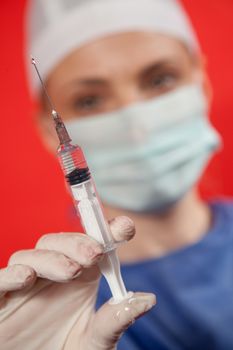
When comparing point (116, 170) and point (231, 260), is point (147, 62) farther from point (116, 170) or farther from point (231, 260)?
point (231, 260)

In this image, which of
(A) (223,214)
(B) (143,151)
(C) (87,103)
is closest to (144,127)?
(B) (143,151)

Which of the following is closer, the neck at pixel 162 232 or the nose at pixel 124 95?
the nose at pixel 124 95

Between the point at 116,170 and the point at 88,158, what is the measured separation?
83mm

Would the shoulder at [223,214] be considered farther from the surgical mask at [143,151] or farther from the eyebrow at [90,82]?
the eyebrow at [90,82]

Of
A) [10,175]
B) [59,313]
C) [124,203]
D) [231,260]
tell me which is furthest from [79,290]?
[10,175]

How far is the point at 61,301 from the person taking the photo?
0.72m

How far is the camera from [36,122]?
147 cm

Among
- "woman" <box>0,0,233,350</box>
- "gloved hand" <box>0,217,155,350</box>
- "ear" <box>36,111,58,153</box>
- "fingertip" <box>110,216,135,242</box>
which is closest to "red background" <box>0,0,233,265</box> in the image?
"ear" <box>36,111,58,153</box>

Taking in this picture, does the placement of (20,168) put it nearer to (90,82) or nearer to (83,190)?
(90,82)

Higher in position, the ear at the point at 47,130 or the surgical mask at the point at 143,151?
the ear at the point at 47,130

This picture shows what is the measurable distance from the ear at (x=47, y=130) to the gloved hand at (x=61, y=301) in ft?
2.29

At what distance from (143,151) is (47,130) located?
12.8 inches

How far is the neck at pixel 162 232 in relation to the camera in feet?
4.42

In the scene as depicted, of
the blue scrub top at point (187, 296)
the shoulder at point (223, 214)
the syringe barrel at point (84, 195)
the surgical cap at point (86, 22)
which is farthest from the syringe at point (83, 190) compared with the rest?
the shoulder at point (223, 214)
